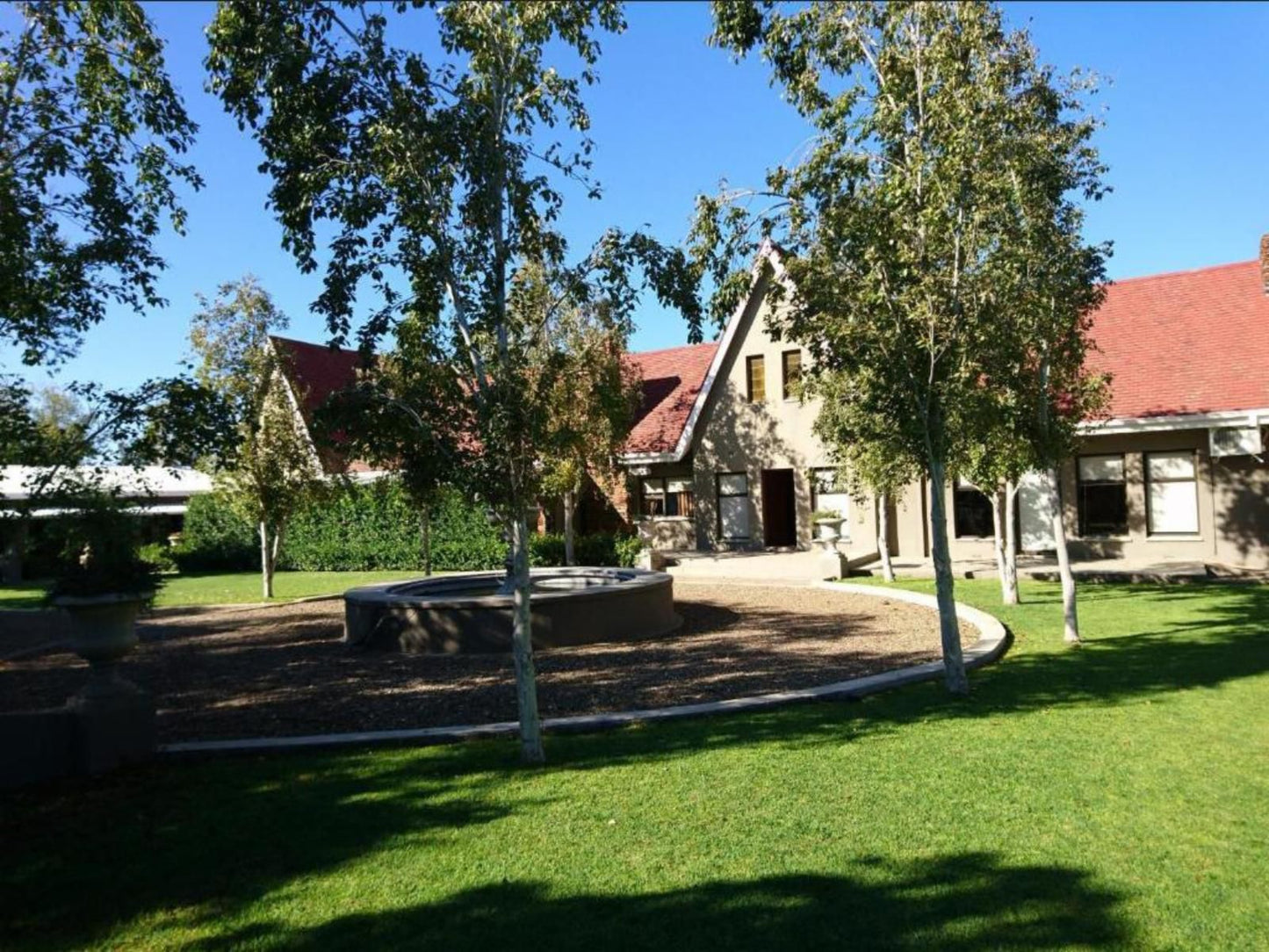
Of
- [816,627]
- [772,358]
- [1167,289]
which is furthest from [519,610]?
[1167,289]

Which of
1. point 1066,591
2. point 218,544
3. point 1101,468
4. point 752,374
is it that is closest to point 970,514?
point 1101,468

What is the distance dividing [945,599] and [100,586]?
7.26 meters

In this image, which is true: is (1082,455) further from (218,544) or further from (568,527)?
(218,544)

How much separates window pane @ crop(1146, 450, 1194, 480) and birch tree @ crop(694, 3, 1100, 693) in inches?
499

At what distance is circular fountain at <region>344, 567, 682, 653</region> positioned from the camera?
12.0 meters

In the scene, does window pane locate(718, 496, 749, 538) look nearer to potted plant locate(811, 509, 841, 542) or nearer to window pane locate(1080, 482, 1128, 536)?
potted plant locate(811, 509, 841, 542)

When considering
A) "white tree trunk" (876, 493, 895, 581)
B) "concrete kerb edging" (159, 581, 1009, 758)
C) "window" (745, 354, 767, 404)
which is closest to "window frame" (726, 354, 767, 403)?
"window" (745, 354, 767, 404)

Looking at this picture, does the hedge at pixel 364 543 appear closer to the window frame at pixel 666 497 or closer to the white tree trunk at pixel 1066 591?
the window frame at pixel 666 497

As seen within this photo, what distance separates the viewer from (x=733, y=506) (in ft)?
84.5

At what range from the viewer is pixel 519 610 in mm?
6988

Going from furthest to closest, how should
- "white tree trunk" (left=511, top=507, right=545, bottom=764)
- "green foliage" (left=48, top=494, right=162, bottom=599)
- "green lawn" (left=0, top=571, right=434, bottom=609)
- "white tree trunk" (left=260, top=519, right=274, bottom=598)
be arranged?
"green lawn" (left=0, top=571, right=434, bottom=609) → "white tree trunk" (left=260, top=519, right=274, bottom=598) → "white tree trunk" (left=511, top=507, right=545, bottom=764) → "green foliage" (left=48, top=494, right=162, bottom=599)

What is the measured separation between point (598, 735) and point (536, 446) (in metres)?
2.51

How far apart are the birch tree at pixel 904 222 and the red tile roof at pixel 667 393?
16.1 metres

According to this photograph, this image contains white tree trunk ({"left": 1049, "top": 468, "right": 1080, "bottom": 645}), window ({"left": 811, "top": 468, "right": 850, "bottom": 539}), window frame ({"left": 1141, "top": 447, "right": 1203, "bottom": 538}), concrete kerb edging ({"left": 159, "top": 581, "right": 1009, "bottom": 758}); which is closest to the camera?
concrete kerb edging ({"left": 159, "top": 581, "right": 1009, "bottom": 758})
